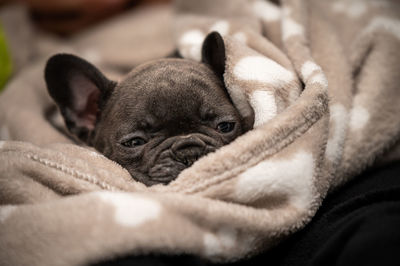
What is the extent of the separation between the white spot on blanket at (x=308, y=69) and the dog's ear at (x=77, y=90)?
0.90 metres

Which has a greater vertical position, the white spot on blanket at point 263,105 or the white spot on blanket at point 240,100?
the white spot on blanket at point 263,105

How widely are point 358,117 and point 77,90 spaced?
132 cm

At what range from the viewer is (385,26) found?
A: 6.12 ft

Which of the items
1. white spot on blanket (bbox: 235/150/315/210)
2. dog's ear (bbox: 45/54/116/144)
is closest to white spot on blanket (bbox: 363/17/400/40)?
white spot on blanket (bbox: 235/150/315/210)

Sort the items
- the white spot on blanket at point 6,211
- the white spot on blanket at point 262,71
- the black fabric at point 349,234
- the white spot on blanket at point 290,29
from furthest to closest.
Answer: the white spot on blanket at point 290,29, the white spot on blanket at point 262,71, the white spot on blanket at point 6,211, the black fabric at point 349,234

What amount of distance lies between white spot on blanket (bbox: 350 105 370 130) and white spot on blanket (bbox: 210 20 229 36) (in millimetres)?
735

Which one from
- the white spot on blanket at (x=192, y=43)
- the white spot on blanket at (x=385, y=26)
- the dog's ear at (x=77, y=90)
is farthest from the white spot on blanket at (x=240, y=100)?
the white spot on blanket at (x=385, y=26)

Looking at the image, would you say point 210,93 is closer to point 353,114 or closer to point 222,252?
point 353,114

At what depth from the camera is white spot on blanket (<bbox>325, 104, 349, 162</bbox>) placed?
57.1 inches

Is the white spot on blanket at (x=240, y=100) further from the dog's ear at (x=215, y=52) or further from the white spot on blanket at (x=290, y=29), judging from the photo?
the white spot on blanket at (x=290, y=29)

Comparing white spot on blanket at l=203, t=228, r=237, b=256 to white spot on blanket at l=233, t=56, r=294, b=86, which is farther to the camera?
white spot on blanket at l=233, t=56, r=294, b=86

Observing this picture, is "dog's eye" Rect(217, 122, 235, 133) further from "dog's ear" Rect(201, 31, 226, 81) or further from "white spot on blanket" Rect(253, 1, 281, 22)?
"white spot on blanket" Rect(253, 1, 281, 22)

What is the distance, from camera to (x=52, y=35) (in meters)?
3.06

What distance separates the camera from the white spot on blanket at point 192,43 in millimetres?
1997
